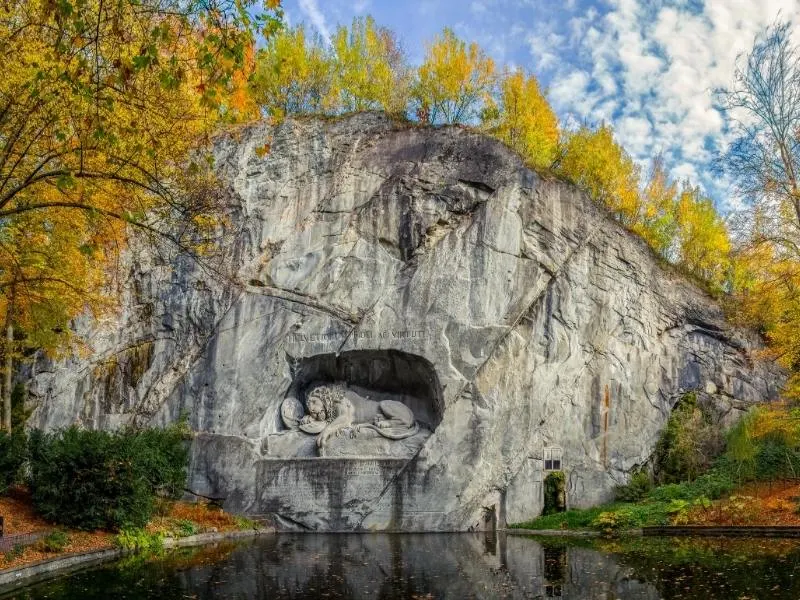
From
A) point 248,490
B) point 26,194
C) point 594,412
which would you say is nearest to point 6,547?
point 26,194

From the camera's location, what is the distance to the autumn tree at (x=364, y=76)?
2638 centimetres

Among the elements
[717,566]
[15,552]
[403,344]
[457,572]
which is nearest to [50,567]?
[15,552]

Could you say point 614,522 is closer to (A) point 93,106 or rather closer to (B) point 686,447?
(B) point 686,447

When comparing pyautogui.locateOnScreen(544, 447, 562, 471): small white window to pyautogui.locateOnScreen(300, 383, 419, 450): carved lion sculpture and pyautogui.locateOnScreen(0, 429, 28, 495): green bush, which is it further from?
pyautogui.locateOnScreen(0, 429, 28, 495): green bush

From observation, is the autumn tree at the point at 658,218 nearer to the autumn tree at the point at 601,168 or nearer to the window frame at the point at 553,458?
the autumn tree at the point at 601,168

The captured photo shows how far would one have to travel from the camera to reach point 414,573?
33.3 ft

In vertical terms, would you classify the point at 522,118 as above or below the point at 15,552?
above

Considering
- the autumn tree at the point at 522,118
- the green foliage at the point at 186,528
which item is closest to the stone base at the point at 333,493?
the green foliage at the point at 186,528

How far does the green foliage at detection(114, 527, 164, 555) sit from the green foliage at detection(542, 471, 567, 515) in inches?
382

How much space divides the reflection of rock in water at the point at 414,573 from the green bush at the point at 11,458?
15.1ft

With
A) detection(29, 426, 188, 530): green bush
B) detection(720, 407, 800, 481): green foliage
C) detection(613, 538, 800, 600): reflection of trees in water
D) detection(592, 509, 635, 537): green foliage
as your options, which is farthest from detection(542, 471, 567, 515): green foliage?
detection(29, 426, 188, 530): green bush

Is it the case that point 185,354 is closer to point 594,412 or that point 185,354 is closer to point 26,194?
point 26,194

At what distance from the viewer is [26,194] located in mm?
11148

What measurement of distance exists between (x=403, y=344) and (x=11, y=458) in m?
9.70
